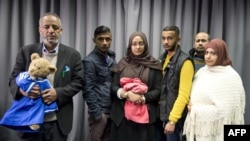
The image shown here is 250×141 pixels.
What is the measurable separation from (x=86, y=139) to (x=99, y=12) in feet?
4.67

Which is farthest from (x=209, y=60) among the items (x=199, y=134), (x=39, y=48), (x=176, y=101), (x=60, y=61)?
(x=39, y=48)

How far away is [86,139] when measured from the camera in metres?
3.01

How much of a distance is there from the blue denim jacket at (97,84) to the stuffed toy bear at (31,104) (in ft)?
1.43

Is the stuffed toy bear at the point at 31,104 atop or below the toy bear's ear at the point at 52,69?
below

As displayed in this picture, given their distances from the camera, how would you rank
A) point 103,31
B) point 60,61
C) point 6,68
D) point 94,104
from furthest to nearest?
point 6,68, point 103,31, point 94,104, point 60,61

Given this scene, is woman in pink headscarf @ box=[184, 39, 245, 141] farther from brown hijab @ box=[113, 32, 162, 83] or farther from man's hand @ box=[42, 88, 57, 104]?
man's hand @ box=[42, 88, 57, 104]

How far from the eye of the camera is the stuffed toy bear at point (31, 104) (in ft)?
5.73

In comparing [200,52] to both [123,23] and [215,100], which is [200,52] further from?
[123,23]

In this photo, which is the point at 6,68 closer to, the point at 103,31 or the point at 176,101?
→ the point at 103,31

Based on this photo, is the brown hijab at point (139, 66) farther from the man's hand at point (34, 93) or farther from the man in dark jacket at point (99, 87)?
the man's hand at point (34, 93)

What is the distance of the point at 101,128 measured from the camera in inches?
89.7

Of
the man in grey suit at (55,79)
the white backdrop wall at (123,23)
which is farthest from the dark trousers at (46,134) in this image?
the white backdrop wall at (123,23)

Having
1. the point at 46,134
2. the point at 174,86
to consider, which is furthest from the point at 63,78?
the point at 174,86

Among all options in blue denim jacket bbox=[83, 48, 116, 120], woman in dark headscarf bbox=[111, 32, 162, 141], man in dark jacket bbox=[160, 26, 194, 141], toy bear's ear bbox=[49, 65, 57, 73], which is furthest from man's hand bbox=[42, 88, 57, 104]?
man in dark jacket bbox=[160, 26, 194, 141]
